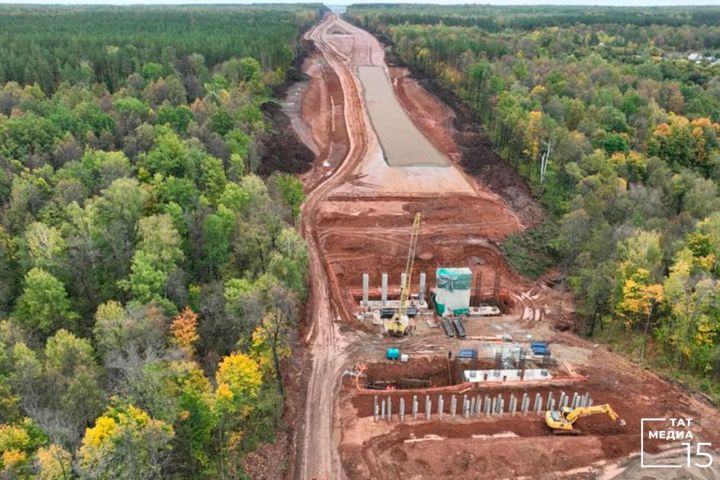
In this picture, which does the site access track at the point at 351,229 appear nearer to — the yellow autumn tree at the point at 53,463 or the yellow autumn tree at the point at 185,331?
the yellow autumn tree at the point at 185,331

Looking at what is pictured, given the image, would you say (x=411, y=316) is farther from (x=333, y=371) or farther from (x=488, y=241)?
(x=488, y=241)

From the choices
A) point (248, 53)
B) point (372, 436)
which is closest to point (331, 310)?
point (372, 436)

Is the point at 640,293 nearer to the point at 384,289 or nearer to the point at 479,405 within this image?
the point at 479,405

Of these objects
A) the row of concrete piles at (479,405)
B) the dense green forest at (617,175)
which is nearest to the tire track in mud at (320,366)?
the row of concrete piles at (479,405)
